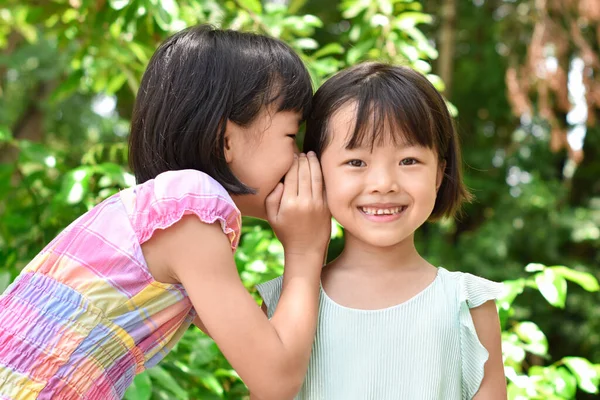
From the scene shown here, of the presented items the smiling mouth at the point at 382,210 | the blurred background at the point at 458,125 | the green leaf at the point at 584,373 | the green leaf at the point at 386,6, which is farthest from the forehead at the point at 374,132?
the green leaf at the point at 386,6

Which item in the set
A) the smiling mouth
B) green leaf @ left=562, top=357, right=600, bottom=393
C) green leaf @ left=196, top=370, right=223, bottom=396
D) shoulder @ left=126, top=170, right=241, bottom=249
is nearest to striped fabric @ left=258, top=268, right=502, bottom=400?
the smiling mouth

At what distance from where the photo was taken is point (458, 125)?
2131mm

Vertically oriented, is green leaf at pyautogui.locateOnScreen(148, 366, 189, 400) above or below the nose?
below

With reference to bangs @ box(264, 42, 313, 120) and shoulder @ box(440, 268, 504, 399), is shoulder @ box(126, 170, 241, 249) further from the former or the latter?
shoulder @ box(440, 268, 504, 399)

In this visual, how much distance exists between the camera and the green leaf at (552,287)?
75.1 inches

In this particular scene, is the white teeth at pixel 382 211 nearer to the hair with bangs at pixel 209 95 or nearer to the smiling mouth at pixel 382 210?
the smiling mouth at pixel 382 210

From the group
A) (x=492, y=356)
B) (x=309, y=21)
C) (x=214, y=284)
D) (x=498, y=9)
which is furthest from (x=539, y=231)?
(x=214, y=284)

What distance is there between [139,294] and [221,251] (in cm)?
18

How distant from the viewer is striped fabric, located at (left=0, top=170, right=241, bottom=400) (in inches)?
50.7

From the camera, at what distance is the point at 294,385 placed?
1.27m

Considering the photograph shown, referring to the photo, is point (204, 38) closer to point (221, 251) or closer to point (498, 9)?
point (221, 251)

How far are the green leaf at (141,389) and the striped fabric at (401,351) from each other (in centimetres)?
55

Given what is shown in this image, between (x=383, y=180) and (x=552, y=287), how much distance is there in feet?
2.70

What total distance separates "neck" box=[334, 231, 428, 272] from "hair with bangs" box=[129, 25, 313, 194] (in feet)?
0.75
